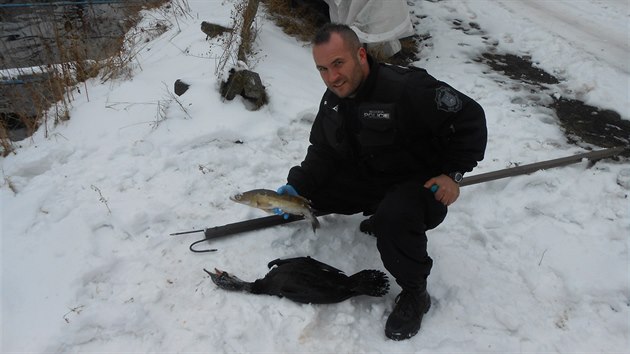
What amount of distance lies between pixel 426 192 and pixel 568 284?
1.20 meters

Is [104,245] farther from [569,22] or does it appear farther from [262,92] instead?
[569,22]

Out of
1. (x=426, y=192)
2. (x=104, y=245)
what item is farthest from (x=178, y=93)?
(x=426, y=192)

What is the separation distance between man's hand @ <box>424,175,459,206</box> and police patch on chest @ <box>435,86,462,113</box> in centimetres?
38

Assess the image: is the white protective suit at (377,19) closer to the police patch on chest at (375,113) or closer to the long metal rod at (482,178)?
the long metal rod at (482,178)

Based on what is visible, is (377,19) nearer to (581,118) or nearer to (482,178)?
(581,118)

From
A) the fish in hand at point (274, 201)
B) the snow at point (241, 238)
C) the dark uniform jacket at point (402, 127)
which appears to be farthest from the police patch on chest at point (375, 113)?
the snow at point (241, 238)

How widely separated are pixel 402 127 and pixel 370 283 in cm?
94

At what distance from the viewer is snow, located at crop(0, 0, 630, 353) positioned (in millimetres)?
2432

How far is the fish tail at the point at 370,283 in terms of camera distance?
8.44 ft

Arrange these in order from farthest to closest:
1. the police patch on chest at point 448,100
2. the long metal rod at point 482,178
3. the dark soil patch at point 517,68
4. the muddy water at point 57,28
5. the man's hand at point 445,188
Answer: the muddy water at point 57,28 → the dark soil patch at point 517,68 → the long metal rod at point 482,178 → the man's hand at point 445,188 → the police patch on chest at point 448,100

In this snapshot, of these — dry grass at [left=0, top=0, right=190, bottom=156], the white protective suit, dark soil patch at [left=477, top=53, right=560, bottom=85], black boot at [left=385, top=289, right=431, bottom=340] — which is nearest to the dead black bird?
black boot at [left=385, top=289, right=431, bottom=340]

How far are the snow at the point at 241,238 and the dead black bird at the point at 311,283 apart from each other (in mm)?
64

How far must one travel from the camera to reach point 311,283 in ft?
8.39

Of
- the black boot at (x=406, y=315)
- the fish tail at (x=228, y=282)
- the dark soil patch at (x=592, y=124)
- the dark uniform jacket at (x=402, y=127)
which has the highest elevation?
the dark uniform jacket at (x=402, y=127)
